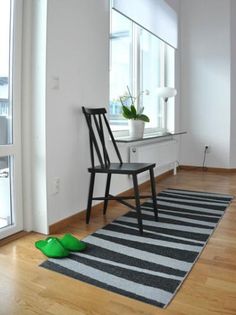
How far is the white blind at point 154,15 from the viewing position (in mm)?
3179

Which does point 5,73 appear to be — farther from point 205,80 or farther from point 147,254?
point 205,80

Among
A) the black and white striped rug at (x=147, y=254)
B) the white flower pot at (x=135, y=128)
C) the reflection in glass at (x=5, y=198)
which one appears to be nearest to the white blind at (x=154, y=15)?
the white flower pot at (x=135, y=128)

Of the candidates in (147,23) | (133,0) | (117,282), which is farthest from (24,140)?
(147,23)

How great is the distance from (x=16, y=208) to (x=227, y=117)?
3.54 metres

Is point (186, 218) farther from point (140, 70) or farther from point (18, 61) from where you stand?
point (140, 70)

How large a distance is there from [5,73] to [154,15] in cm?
240

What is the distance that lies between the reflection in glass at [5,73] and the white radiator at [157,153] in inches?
57.7

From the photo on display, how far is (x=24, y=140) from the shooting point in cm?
219

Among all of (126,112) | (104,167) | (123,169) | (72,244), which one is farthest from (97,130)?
(72,244)

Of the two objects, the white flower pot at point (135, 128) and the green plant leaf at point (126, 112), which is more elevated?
the green plant leaf at point (126, 112)

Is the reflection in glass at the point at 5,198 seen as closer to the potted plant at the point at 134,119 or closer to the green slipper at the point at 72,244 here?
the green slipper at the point at 72,244

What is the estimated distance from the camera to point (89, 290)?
150cm

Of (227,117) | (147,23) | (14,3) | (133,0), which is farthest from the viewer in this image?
(227,117)

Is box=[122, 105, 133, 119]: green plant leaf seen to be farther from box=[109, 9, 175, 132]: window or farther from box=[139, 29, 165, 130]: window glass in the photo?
box=[139, 29, 165, 130]: window glass
